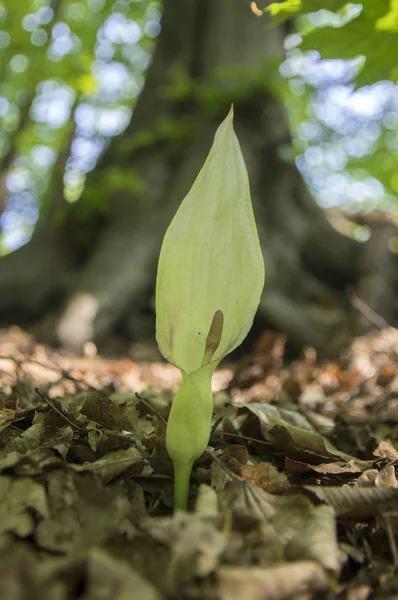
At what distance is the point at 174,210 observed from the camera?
4.34m

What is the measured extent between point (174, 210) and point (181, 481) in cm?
359

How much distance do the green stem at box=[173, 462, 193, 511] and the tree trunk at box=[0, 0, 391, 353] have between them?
2.62m

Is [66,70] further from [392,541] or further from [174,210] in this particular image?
[392,541]

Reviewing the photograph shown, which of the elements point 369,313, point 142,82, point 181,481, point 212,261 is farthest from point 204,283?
point 142,82

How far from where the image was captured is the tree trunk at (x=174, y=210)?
12.3 feet

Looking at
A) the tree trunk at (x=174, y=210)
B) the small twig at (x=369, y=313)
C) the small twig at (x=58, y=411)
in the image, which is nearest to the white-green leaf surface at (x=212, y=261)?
the small twig at (x=58, y=411)

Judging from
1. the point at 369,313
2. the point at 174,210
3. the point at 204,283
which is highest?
the point at 204,283

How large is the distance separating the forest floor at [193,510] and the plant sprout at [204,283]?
0.38 feet

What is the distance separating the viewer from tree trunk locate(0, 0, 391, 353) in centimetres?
375

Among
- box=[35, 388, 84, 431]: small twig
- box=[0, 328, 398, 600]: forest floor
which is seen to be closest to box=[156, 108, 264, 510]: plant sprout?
box=[0, 328, 398, 600]: forest floor

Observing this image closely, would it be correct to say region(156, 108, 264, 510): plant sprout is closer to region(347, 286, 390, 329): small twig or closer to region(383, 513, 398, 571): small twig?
region(383, 513, 398, 571): small twig

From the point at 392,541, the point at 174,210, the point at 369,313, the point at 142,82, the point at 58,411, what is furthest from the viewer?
the point at 142,82

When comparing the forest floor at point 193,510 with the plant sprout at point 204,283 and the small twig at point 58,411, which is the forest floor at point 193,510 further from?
the plant sprout at point 204,283

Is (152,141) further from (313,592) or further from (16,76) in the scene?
(313,592)
